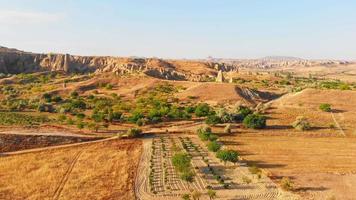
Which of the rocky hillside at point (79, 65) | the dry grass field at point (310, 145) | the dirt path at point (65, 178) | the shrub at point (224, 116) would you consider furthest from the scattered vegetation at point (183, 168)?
the rocky hillside at point (79, 65)

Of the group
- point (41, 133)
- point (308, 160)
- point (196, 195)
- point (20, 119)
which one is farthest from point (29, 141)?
point (308, 160)

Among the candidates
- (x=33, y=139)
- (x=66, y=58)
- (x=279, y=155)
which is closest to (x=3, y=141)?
(x=33, y=139)

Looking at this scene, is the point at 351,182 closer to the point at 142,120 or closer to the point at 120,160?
the point at 120,160

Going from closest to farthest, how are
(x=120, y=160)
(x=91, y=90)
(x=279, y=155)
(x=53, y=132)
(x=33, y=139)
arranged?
(x=120, y=160), (x=279, y=155), (x=33, y=139), (x=53, y=132), (x=91, y=90)

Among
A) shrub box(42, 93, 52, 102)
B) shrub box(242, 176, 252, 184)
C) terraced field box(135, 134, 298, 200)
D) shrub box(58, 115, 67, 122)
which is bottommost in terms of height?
shrub box(58, 115, 67, 122)

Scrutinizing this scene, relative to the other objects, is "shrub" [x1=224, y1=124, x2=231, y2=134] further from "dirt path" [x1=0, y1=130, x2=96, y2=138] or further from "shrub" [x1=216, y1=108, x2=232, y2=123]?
"dirt path" [x1=0, y1=130, x2=96, y2=138]

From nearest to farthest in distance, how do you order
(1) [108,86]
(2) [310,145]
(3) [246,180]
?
(3) [246,180], (2) [310,145], (1) [108,86]

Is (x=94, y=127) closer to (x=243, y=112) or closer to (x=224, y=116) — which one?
(x=224, y=116)

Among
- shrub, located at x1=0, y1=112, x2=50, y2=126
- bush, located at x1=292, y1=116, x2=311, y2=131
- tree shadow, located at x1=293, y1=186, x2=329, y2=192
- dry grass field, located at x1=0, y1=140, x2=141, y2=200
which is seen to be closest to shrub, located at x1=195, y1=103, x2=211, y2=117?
bush, located at x1=292, y1=116, x2=311, y2=131
